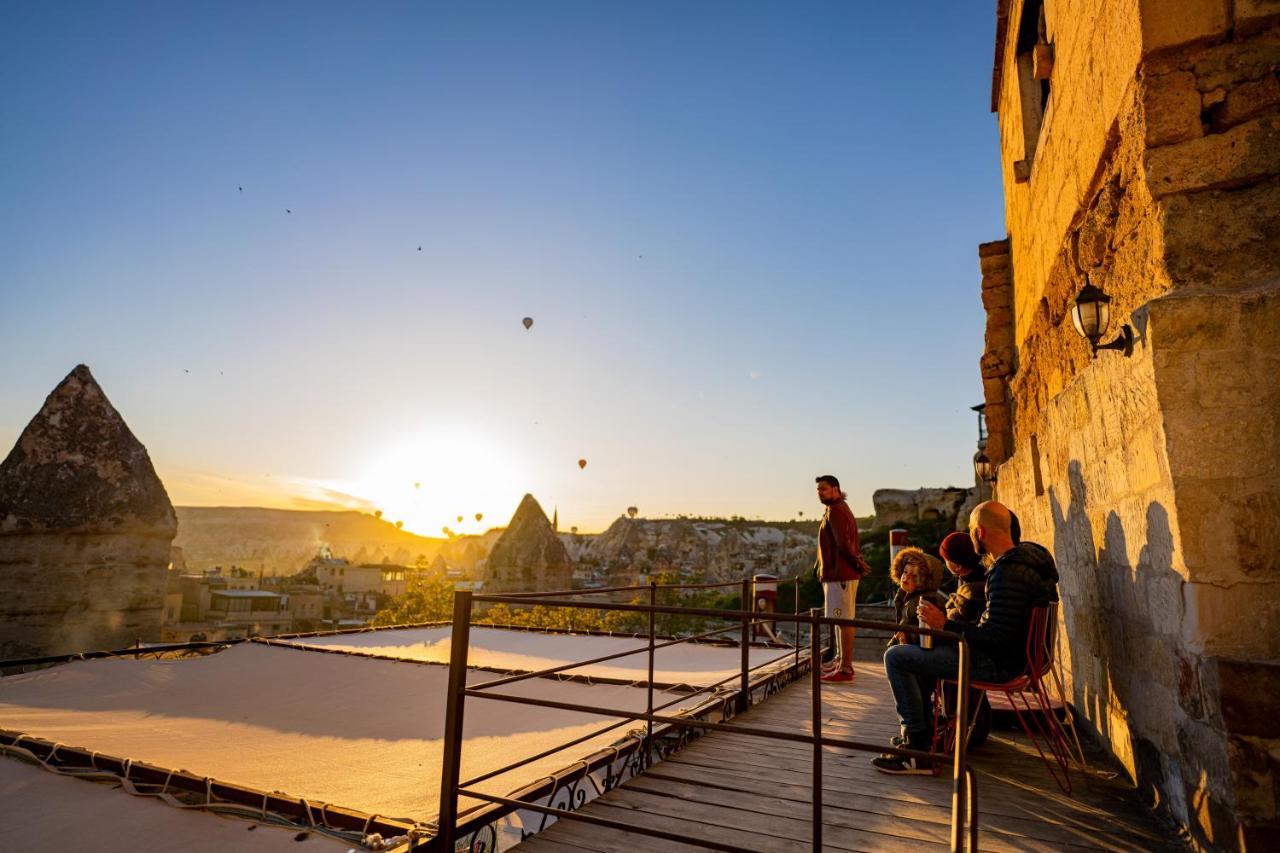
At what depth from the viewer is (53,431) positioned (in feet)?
41.4

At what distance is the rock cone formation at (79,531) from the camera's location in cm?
1162

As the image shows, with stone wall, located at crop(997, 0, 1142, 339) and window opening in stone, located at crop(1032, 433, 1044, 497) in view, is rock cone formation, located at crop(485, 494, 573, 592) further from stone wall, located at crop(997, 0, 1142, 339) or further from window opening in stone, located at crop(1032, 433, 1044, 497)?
window opening in stone, located at crop(1032, 433, 1044, 497)

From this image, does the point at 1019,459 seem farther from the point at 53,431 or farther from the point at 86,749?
the point at 53,431

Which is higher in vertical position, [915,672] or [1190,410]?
[1190,410]

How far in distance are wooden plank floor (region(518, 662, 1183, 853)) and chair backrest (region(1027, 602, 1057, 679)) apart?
603 mm

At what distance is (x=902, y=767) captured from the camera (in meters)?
3.56

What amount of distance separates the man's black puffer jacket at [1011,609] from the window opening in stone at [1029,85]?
4540mm

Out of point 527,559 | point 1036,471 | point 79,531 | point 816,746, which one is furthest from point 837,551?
point 527,559

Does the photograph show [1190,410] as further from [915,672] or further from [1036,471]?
[1036,471]

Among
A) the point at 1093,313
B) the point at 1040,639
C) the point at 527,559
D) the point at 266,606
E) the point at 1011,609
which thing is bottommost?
the point at 266,606

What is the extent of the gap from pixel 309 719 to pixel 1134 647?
6534 mm

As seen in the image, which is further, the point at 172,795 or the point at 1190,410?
the point at 172,795

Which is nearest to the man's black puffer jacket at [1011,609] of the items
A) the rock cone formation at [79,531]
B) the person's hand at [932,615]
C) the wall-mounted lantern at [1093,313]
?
the person's hand at [932,615]

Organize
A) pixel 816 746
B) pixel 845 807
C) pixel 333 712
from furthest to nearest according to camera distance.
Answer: pixel 333 712, pixel 845 807, pixel 816 746
